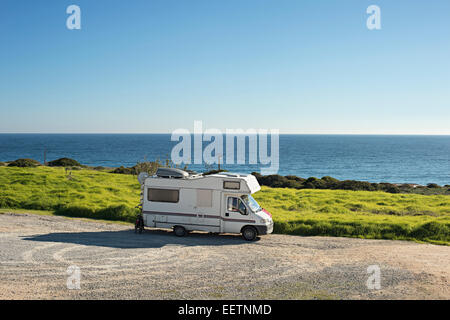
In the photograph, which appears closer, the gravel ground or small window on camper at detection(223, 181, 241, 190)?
the gravel ground

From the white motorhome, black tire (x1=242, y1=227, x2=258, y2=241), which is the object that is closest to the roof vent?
the white motorhome

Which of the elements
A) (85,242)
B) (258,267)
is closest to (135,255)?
(85,242)

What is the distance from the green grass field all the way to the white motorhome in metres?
3.33

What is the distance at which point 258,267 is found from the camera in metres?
15.0

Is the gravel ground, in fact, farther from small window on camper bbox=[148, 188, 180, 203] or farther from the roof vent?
the roof vent

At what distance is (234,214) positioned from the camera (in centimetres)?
1920

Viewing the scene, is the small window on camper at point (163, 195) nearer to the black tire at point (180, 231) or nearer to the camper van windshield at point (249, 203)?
the black tire at point (180, 231)

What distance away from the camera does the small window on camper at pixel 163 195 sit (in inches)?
780

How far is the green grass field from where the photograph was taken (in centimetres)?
2081

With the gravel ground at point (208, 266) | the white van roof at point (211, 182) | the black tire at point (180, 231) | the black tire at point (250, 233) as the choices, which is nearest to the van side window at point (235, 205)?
the white van roof at point (211, 182)

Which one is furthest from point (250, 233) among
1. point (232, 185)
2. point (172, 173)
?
point (172, 173)

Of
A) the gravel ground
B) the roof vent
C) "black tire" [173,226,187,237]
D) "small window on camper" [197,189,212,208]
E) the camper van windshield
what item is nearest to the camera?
the gravel ground
